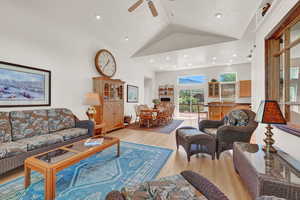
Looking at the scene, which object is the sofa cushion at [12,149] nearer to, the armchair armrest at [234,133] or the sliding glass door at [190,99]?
the armchair armrest at [234,133]

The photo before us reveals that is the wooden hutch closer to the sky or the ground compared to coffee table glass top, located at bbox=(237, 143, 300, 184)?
closer to the sky

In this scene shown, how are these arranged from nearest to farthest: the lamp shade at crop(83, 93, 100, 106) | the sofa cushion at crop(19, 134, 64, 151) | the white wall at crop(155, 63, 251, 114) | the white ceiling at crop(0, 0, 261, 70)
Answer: the sofa cushion at crop(19, 134, 64, 151)
the white ceiling at crop(0, 0, 261, 70)
the lamp shade at crop(83, 93, 100, 106)
the white wall at crop(155, 63, 251, 114)

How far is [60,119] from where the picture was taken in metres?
3.05

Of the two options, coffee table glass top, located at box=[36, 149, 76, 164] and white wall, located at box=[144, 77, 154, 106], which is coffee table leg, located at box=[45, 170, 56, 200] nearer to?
coffee table glass top, located at box=[36, 149, 76, 164]

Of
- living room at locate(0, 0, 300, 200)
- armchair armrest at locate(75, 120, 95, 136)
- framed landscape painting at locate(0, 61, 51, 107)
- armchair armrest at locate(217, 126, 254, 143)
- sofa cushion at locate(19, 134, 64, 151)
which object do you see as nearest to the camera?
living room at locate(0, 0, 300, 200)

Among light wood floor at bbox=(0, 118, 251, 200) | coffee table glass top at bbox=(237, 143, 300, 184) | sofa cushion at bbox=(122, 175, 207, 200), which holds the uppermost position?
coffee table glass top at bbox=(237, 143, 300, 184)

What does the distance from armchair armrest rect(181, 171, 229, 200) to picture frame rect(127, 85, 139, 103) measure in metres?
5.26

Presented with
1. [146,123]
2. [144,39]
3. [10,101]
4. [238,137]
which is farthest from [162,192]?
[144,39]

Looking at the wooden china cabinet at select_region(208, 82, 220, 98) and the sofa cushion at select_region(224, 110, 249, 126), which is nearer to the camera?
the sofa cushion at select_region(224, 110, 249, 126)

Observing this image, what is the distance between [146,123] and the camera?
5.64 metres

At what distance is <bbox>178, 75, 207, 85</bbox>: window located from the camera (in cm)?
829

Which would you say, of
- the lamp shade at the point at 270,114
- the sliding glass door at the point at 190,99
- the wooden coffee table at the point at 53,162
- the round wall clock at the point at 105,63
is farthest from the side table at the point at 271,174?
the sliding glass door at the point at 190,99

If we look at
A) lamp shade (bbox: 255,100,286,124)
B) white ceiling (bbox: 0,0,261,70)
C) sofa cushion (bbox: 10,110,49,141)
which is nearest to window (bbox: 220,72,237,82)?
white ceiling (bbox: 0,0,261,70)

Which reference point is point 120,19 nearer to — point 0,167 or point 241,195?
point 0,167
